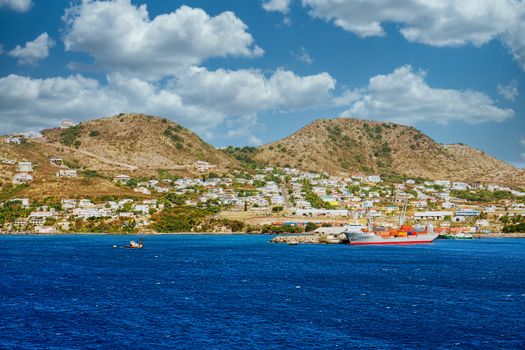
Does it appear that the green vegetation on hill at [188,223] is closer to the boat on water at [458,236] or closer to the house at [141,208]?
the house at [141,208]

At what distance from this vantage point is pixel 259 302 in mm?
56719

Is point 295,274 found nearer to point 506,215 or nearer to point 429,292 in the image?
point 429,292

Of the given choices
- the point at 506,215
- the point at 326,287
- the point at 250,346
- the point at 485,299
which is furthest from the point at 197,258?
the point at 506,215

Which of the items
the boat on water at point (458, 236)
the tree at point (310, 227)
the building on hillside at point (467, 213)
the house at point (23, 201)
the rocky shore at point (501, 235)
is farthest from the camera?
the building on hillside at point (467, 213)

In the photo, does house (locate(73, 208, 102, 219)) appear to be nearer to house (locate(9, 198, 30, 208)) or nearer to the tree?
house (locate(9, 198, 30, 208))

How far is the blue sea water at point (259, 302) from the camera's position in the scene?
42.3 metres

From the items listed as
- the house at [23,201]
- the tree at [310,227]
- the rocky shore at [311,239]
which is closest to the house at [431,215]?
the tree at [310,227]

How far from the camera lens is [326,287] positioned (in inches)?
2616

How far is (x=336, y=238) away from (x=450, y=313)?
99.2 m

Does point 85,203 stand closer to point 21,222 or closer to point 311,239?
point 21,222

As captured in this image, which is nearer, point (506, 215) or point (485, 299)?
point (485, 299)

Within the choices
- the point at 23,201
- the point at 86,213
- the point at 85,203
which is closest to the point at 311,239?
the point at 86,213

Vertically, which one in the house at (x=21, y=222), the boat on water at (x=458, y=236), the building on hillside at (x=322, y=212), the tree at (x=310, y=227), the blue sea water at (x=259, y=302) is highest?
the building on hillside at (x=322, y=212)

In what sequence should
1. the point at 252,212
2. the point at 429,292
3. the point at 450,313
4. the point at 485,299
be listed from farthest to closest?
the point at 252,212
the point at 429,292
the point at 485,299
the point at 450,313
